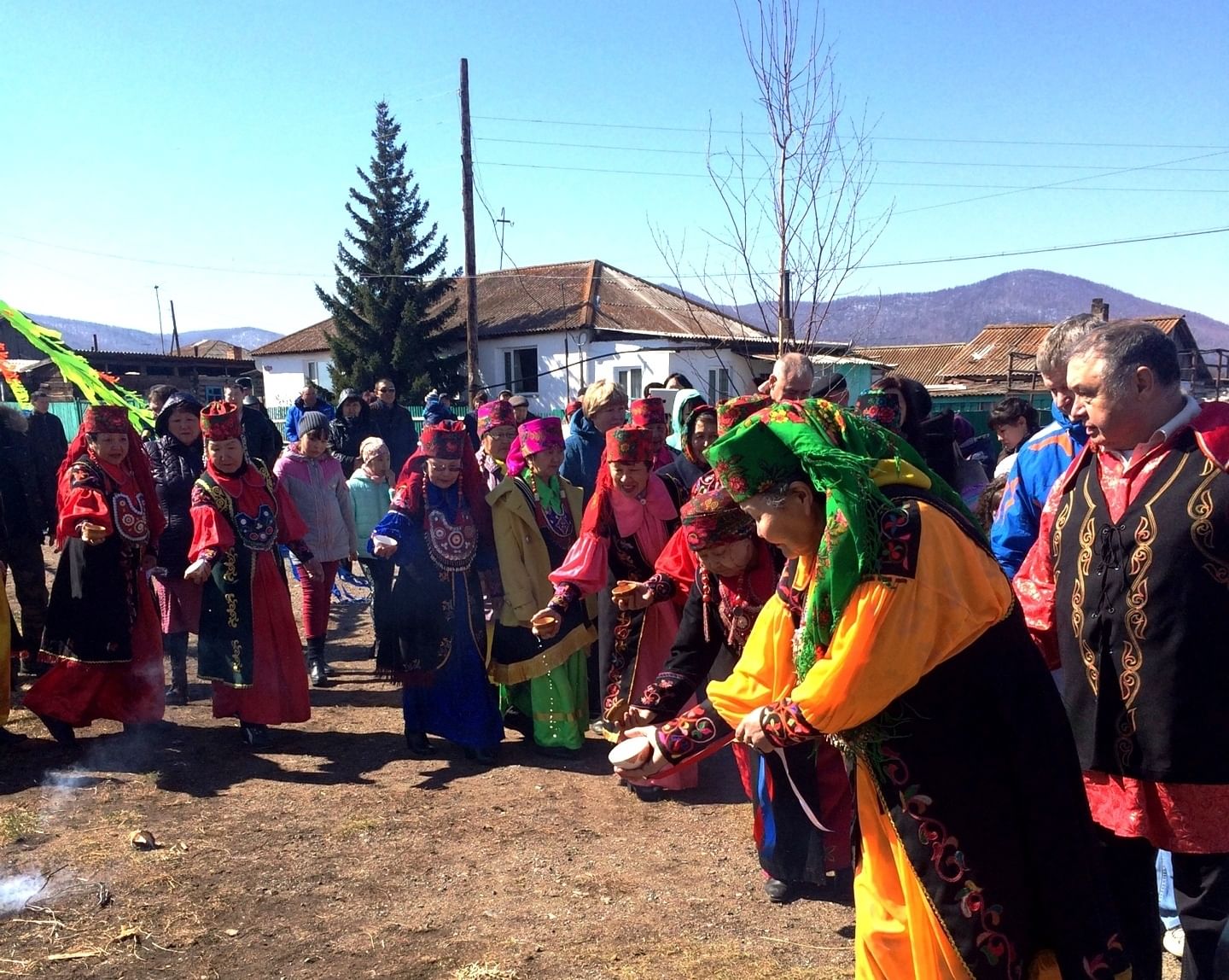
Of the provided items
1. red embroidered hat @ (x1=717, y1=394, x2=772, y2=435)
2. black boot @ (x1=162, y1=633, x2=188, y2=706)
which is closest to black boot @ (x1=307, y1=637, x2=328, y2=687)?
black boot @ (x1=162, y1=633, x2=188, y2=706)

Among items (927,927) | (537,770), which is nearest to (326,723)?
(537,770)

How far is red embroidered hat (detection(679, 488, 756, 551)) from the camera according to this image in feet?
11.6

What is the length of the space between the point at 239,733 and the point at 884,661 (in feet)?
16.7

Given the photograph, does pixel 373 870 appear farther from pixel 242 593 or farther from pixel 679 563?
pixel 242 593

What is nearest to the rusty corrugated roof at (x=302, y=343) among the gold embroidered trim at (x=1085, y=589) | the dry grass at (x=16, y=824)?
the dry grass at (x=16, y=824)

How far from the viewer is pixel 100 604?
5676mm

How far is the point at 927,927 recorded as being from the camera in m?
2.12

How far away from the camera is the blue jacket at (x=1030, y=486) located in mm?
3514

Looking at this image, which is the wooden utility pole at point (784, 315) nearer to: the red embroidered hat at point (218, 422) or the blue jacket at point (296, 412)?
the red embroidered hat at point (218, 422)

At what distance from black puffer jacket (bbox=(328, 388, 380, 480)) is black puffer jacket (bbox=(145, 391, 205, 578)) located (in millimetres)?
3177

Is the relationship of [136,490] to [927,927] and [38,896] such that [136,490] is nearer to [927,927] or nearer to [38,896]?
[38,896]

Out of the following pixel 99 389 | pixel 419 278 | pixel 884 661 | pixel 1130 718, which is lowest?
pixel 1130 718

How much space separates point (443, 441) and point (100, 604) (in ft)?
7.34

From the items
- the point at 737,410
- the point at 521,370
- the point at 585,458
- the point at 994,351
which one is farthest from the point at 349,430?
the point at 994,351
